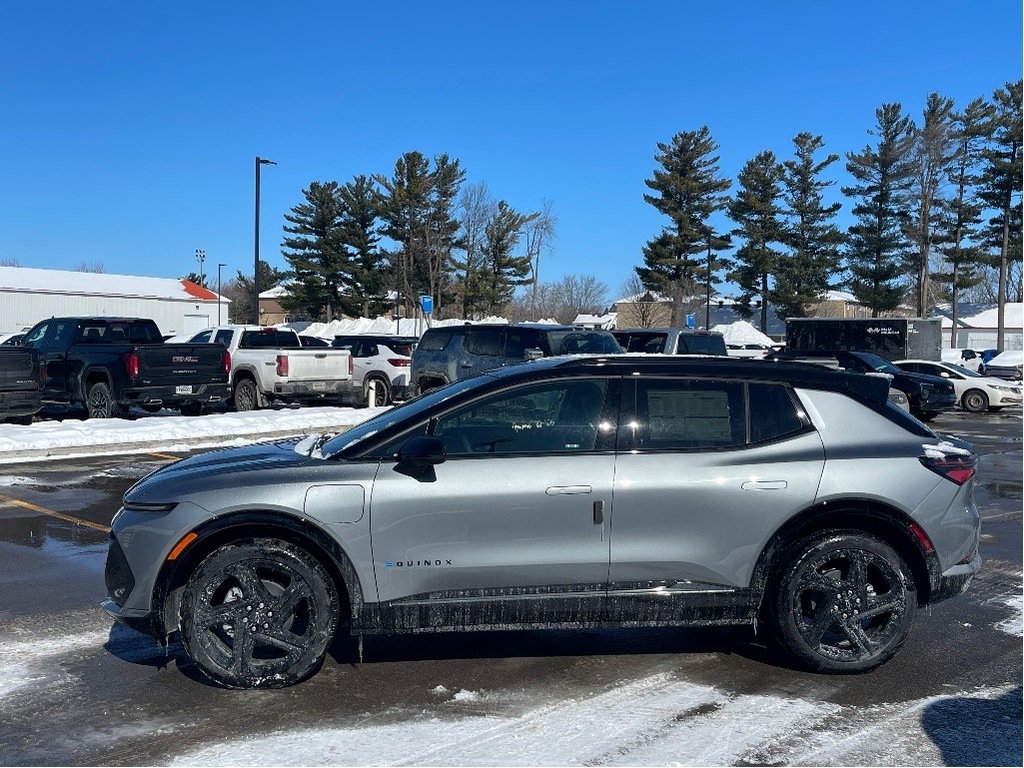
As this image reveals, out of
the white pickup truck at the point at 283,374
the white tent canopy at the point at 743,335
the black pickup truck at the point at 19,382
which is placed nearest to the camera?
the black pickup truck at the point at 19,382

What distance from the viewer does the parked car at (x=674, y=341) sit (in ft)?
67.0

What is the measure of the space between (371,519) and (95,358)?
46.5 feet

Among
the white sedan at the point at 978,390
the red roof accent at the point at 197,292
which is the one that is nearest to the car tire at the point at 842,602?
the white sedan at the point at 978,390

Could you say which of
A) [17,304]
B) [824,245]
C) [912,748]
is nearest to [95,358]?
[912,748]

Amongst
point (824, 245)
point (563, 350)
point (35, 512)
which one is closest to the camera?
point (35, 512)

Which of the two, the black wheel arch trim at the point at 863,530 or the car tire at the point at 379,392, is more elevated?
the car tire at the point at 379,392

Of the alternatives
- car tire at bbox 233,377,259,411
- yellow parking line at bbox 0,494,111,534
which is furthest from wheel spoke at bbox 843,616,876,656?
car tire at bbox 233,377,259,411

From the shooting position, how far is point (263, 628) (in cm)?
508

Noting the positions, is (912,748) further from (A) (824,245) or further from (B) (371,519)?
(A) (824,245)

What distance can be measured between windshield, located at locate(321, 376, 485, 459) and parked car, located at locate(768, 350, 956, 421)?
56.2ft

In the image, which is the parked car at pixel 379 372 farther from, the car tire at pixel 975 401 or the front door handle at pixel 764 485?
the front door handle at pixel 764 485

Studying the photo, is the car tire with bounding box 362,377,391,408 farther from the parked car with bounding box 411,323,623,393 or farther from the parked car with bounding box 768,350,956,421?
the parked car with bounding box 768,350,956,421

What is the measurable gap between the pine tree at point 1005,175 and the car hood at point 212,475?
5467 centimetres

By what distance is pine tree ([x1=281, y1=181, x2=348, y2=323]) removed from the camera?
224ft
